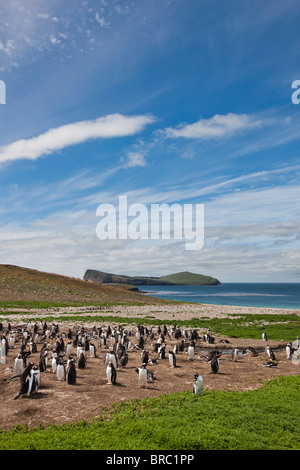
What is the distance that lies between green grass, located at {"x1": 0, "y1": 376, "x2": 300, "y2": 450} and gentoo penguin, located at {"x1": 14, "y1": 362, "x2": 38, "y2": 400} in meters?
2.54

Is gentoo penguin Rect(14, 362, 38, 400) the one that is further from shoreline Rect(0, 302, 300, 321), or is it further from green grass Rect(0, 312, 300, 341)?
shoreline Rect(0, 302, 300, 321)

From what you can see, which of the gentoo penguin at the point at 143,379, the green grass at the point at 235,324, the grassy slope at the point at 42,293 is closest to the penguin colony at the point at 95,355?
the gentoo penguin at the point at 143,379

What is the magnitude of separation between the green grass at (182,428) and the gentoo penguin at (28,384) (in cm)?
254

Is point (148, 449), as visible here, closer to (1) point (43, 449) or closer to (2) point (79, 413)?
(1) point (43, 449)

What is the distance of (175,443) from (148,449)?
0.69m

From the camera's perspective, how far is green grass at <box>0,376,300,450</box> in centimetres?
771

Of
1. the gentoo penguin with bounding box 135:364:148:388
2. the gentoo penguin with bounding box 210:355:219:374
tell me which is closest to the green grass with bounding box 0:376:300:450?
the gentoo penguin with bounding box 135:364:148:388

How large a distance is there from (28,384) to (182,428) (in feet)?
18.7

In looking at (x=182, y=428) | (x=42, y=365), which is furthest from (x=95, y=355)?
(x=182, y=428)

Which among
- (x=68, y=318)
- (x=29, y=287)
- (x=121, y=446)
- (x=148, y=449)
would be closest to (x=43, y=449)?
(x=121, y=446)

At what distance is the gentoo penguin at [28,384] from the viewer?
36.8 ft

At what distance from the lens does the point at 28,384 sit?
1130cm
